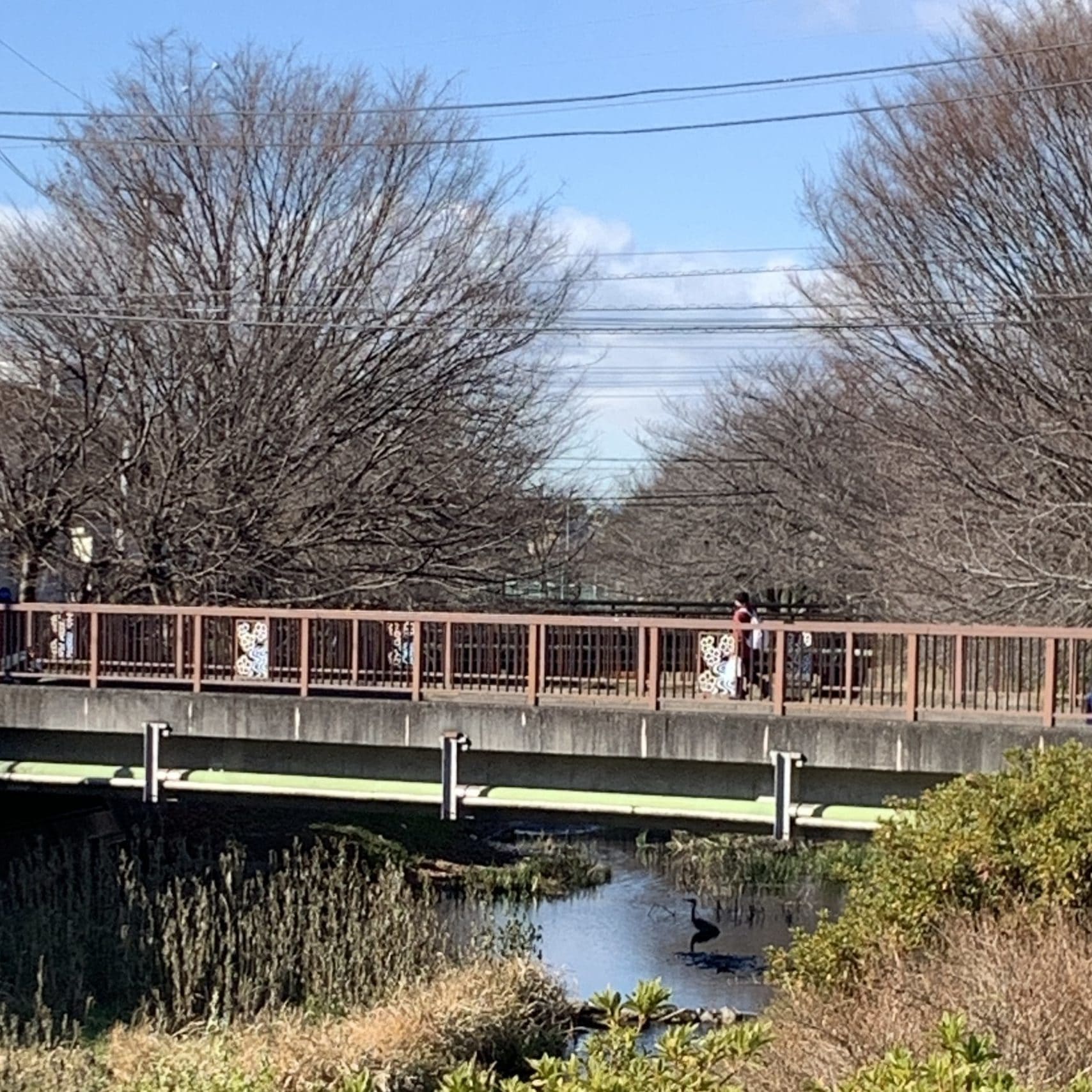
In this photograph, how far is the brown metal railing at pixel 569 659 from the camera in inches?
598

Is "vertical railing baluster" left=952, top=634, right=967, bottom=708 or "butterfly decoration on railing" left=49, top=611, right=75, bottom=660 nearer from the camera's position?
"vertical railing baluster" left=952, top=634, right=967, bottom=708

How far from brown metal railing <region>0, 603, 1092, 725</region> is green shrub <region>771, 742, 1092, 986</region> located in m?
3.68

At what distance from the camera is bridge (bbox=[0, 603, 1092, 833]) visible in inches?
587

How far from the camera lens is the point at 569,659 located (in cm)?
1630

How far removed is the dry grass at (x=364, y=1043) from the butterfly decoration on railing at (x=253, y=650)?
3.77 m

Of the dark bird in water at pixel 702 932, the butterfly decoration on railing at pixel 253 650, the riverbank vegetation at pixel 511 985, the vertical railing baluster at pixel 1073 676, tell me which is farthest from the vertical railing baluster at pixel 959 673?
the dark bird in water at pixel 702 932

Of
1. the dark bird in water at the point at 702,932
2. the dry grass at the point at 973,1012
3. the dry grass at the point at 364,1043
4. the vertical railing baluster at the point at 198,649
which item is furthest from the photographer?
the dark bird in water at the point at 702,932

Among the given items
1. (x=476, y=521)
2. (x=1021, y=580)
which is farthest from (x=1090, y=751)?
(x=476, y=521)

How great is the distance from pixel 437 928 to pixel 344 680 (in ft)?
9.57

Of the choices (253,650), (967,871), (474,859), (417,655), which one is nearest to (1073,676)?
(967,871)

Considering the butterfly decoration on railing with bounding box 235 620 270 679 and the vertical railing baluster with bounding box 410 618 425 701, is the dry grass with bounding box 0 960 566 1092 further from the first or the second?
the butterfly decoration on railing with bounding box 235 620 270 679

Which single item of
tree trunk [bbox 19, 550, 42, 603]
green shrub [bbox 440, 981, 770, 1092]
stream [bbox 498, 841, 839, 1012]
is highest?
tree trunk [bbox 19, 550, 42, 603]

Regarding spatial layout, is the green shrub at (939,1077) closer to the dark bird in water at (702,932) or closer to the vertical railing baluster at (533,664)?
the vertical railing baluster at (533,664)

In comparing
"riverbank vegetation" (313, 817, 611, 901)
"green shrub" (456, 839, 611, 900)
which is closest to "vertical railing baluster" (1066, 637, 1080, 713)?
"riverbank vegetation" (313, 817, 611, 901)
